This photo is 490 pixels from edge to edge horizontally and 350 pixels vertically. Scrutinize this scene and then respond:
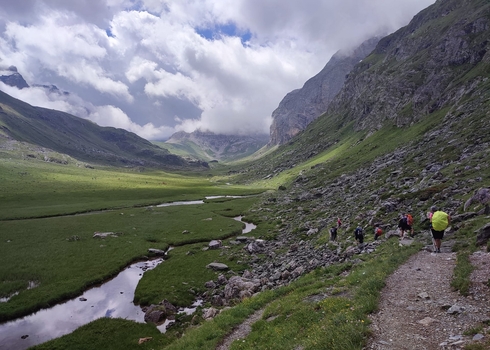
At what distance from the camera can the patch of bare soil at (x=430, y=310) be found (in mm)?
10867

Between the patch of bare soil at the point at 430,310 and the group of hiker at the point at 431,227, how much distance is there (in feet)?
10.8

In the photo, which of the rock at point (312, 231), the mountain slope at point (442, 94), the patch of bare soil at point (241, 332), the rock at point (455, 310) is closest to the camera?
the rock at point (455, 310)

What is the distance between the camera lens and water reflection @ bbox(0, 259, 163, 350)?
25.2 m

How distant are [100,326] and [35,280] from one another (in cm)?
1691

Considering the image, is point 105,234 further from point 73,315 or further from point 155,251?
point 73,315

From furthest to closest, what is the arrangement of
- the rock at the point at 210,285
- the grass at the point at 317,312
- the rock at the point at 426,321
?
the rock at the point at 210,285
the grass at the point at 317,312
the rock at the point at 426,321

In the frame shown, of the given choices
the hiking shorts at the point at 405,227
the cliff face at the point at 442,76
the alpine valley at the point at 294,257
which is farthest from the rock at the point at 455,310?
the cliff face at the point at 442,76

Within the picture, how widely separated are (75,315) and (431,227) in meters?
Result: 34.6

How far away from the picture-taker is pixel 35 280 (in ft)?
121

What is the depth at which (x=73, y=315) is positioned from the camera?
29406 millimetres

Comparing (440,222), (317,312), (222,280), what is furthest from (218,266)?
(440,222)

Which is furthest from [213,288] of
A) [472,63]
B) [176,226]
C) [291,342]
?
[472,63]

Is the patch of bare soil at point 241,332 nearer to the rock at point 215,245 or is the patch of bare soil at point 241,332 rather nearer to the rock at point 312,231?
the rock at point 312,231

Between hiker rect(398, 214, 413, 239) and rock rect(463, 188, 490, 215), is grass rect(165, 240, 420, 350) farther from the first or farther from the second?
rock rect(463, 188, 490, 215)
